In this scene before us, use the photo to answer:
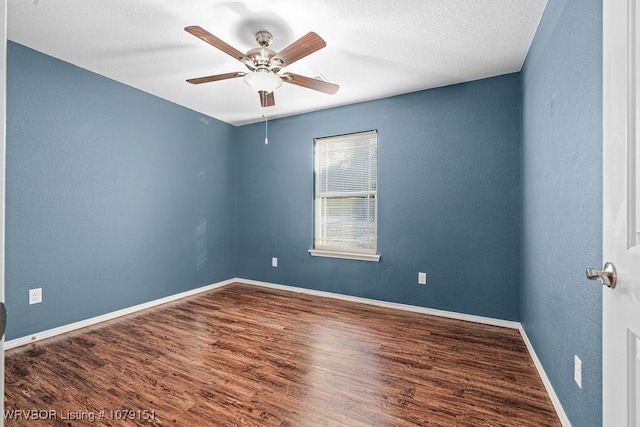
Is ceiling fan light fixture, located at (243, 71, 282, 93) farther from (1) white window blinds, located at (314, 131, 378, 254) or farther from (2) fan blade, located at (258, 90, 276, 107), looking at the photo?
(1) white window blinds, located at (314, 131, 378, 254)

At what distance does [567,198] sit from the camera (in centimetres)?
157

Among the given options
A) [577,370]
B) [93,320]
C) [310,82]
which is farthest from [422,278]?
[93,320]

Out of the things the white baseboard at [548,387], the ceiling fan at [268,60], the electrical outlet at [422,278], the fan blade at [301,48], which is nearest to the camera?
the white baseboard at [548,387]

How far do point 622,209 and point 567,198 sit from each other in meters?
0.92

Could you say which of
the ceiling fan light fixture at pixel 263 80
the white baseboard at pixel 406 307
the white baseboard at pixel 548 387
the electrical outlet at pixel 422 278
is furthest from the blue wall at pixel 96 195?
the white baseboard at pixel 548 387

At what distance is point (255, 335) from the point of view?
2699 mm

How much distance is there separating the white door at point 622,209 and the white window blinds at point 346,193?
278 centimetres

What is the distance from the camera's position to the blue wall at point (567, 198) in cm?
125

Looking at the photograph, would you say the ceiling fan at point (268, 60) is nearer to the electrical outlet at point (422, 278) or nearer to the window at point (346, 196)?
the window at point (346, 196)

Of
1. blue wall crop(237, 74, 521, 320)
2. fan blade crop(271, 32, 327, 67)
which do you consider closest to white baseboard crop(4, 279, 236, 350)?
blue wall crop(237, 74, 521, 320)

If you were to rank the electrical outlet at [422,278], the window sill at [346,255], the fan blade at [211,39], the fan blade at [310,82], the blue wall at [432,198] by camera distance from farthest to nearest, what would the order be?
the window sill at [346,255] < the electrical outlet at [422,278] < the blue wall at [432,198] < the fan blade at [310,82] < the fan blade at [211,39]

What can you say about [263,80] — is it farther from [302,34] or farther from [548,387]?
[548,387]

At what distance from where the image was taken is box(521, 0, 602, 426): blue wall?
1.25 metres

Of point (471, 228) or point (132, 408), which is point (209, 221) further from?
point (471, 228)
